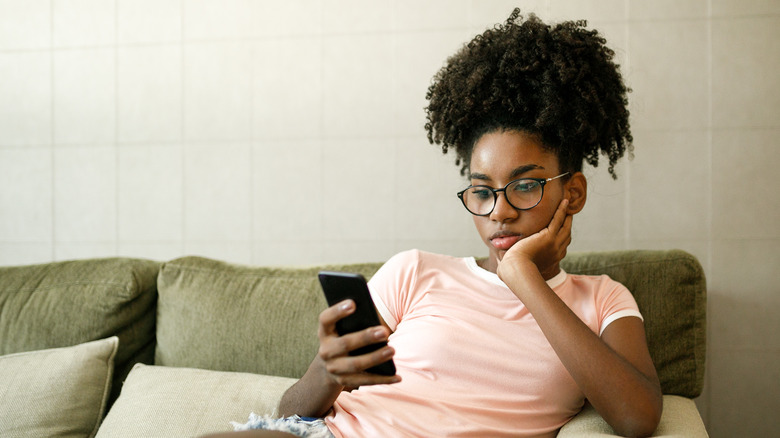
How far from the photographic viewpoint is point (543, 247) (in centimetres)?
137

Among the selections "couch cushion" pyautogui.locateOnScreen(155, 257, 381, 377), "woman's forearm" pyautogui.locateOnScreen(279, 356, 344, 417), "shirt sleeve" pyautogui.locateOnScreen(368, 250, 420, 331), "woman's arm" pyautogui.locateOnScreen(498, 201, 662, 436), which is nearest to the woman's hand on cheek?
"woman's arm" pyautogui.locateOnScreen(498, 201, 662, 436)

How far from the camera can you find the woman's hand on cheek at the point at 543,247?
134 centimetres

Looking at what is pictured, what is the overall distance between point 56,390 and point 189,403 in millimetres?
384

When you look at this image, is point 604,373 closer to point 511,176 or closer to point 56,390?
point 511,176

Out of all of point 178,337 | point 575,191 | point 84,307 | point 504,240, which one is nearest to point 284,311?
point 178,337

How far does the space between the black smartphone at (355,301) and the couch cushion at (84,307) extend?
0.96 metres

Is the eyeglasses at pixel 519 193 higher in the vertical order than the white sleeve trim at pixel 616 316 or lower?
higher

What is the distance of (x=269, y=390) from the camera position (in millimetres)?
1535

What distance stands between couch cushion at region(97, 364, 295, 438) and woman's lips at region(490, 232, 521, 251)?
2.05 feet

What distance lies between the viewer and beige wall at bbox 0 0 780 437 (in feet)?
6.25

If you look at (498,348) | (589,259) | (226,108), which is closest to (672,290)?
(589,259)

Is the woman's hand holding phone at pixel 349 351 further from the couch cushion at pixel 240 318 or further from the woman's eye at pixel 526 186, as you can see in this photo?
the couch cushion at pixel 240 318

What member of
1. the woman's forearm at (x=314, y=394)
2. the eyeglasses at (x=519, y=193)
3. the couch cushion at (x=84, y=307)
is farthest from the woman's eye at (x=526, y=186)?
the couch cushion at (x=84, y=307)

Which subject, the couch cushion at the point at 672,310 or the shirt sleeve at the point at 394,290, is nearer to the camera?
the shirt sleeve at the point at 394,290
